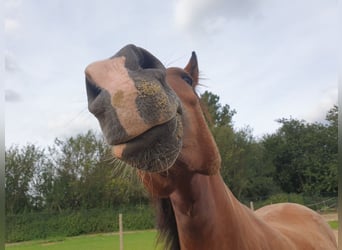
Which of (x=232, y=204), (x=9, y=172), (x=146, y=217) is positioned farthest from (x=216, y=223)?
(x=9, y=172)

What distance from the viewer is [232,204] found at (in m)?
1.89

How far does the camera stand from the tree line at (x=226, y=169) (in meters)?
30.3

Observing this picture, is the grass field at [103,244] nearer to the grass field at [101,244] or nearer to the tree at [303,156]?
the grass field at [101,244]

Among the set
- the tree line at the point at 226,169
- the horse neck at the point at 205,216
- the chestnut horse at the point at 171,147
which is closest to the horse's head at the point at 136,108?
the chestnut horse at the point at 171,147

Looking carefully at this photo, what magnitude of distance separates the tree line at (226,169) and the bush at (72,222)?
1.81m

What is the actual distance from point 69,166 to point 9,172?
5.43 m

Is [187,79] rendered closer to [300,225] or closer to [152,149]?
[152,149]

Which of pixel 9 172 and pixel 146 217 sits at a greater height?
pixel 9 172

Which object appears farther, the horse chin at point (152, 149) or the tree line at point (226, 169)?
the tree line at point (226, 169)

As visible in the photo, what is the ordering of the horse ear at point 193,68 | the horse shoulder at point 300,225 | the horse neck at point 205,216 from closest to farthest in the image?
1. the horse neck at point 205,216
2. the horse ear at point 193,68
3. the horse shoulder at point 300,225

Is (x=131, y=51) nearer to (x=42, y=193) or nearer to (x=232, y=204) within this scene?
(x=232, y=204)

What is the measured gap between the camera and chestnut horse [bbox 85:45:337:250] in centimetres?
117

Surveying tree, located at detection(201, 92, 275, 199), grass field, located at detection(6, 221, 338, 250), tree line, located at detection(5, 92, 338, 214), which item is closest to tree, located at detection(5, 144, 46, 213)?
tree line, located at detection(5, 92, 338, 214)

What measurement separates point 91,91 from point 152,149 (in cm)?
31
